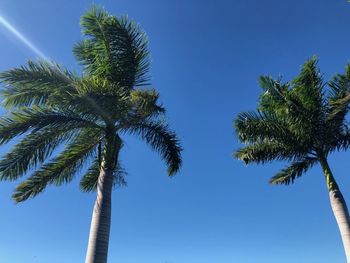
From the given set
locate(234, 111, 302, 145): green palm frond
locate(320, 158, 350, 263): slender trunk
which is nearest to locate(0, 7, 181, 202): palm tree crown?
locate(234, 111, 302, 145): green palm frond

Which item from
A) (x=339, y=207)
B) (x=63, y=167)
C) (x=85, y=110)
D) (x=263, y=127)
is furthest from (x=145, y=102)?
(x=339, y=207)

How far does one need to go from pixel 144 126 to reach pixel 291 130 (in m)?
7.02

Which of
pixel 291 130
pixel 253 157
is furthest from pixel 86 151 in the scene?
pixel 291 130

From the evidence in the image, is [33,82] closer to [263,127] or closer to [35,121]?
[35,121]

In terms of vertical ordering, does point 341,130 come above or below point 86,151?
above

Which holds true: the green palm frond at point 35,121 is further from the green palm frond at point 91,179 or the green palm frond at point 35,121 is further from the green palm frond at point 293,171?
the green palm frond at point 293,171

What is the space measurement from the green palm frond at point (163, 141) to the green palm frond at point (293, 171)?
652 centimetres

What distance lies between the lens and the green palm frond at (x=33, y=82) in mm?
12180

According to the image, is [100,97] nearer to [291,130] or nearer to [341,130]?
[291,130]

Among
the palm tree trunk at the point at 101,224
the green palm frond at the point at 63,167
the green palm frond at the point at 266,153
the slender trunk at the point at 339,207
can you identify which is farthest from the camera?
the green palm frond at the point at 266,153

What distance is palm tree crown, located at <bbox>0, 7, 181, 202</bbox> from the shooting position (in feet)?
37.2

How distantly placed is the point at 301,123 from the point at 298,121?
0.18 m

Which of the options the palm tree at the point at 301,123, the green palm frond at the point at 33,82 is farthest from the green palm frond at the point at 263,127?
the green palm frond at the point at 33,82

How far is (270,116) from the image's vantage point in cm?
1677
